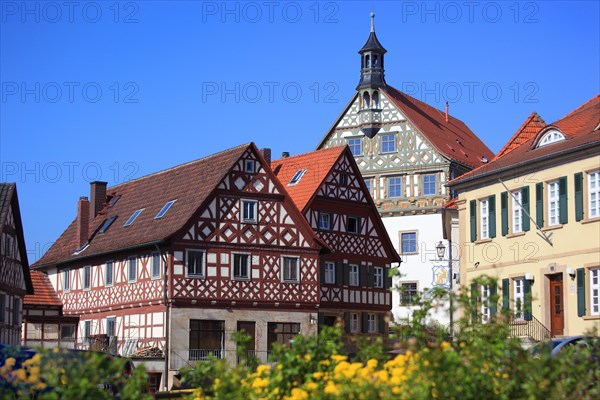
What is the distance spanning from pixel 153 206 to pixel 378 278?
12.0 metres

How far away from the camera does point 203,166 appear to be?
51000 millimetres

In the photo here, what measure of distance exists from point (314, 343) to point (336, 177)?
38243 mm

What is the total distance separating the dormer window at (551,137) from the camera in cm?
3897

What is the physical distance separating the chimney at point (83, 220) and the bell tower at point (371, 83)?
74.5ft

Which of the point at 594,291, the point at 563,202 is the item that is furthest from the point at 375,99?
the point at 594,291

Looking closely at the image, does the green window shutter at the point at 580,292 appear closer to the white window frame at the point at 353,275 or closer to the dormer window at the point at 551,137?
the dormer window at the point at 551,137

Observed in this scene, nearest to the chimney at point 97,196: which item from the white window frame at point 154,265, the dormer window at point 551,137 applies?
the white window frame at point 154,265

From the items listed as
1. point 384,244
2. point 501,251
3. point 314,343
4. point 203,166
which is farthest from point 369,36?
point 314,343

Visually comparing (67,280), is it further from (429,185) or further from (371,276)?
(429,185)

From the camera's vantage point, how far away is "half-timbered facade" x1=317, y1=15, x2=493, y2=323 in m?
70.4

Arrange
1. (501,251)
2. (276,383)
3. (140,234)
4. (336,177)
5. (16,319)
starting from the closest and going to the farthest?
(276,383)
(501,251)
(16,319)
(140,234)
(336,177)

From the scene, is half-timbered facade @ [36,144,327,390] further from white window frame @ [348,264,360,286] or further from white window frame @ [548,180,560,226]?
white window frame @ [548,180,560,226]

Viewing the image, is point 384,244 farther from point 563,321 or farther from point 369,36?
point 369,36

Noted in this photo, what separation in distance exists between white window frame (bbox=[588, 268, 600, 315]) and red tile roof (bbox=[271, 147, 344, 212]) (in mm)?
18823
